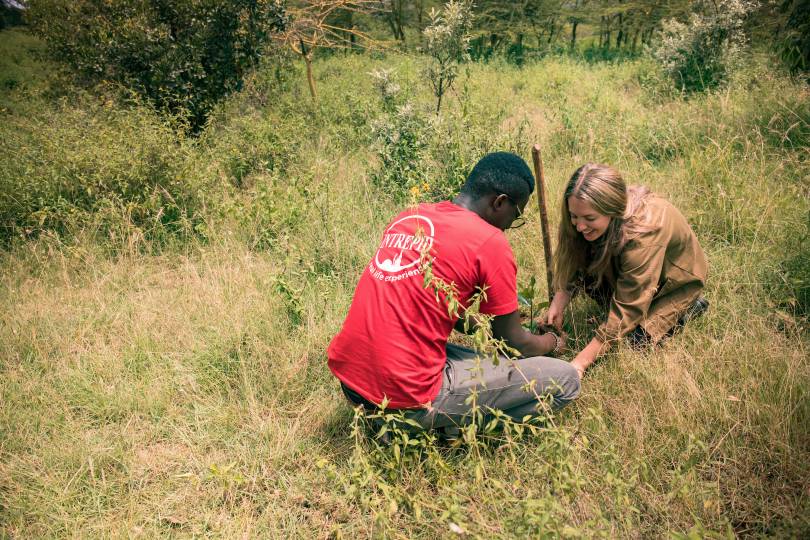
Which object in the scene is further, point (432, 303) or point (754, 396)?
point (754, 396)

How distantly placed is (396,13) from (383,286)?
17.2 metres

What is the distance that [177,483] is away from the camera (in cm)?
246

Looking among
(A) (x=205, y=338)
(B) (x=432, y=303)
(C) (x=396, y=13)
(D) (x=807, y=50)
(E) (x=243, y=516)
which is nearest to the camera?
(B) (x=432, y=303)

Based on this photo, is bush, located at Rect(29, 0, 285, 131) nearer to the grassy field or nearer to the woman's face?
the grassy field

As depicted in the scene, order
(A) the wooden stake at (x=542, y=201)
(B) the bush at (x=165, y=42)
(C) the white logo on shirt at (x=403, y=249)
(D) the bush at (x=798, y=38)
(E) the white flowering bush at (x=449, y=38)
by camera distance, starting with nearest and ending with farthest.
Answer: (C) the white logo on shirt at (x=403, y=249) < (A) the wooden stake at (x=542, y=201) < (D) the bush at (x=798, y=38) < (E) the white flowering bush at (x=449, y=38) < (B) the bush at (x=165, y=42)

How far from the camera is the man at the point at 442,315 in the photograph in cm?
208

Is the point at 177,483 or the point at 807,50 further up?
the point at 807,50

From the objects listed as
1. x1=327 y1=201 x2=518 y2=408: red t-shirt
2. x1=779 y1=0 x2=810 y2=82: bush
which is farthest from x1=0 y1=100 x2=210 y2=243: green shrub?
x1=779 y1=0 x2=810 y2=82: bush

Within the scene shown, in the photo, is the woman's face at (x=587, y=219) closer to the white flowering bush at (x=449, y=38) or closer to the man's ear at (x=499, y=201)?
the man's ear at (x=499, y=201)

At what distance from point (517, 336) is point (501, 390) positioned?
0.27 metres

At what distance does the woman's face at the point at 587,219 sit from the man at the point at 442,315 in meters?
0.35

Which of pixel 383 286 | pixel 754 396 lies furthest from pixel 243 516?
pixel 754 396

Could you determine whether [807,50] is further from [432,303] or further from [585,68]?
[585,68]

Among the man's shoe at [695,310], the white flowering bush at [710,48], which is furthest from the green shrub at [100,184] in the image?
the white flowering bush at [710,48]
